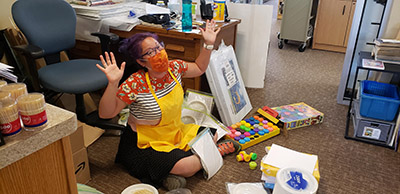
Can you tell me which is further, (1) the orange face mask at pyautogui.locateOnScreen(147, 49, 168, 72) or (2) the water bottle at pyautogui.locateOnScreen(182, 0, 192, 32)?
(2) the water bottle at pyautogui.locateOnScreen(182, 0, 192, 32)

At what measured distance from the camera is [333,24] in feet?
13.4

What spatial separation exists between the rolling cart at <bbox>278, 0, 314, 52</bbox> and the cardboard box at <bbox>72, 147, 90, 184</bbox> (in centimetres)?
328

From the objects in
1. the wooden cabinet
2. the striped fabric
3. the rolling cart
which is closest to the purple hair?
the striped fabric

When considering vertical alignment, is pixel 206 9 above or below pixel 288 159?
above

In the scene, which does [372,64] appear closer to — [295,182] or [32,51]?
[295,182]

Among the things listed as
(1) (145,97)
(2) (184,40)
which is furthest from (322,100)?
(1) (145,97)

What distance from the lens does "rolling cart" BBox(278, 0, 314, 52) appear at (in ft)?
13.1

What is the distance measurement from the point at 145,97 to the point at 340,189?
1.16 m

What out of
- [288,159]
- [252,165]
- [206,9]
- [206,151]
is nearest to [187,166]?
[206,151]

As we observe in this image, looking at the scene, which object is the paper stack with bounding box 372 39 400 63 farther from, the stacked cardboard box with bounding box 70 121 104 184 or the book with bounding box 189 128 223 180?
the stacked cardboard box with bounding box 70 121 104 184

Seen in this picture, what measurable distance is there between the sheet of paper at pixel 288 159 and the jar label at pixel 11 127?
4.16 ft

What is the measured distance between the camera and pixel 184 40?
7.32 ft

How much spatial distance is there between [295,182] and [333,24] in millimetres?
3187

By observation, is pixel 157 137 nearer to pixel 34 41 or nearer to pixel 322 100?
pixel 34 41
